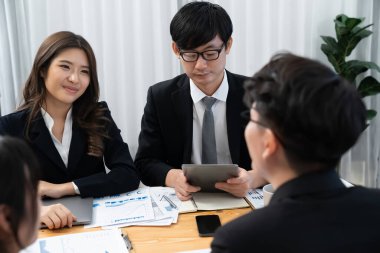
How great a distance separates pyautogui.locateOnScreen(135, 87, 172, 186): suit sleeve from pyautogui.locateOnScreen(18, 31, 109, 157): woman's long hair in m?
0.21

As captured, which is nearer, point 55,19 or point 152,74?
point 55,19

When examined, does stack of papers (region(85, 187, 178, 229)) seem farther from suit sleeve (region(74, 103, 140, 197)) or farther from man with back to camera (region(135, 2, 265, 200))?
man with back to camera (region(135, 2, 265, 200))

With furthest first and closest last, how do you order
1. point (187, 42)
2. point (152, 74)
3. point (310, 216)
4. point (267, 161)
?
1. point (152, 74)
2. point (187, 42)
3. point (267, 161)
4. point (310, 216)

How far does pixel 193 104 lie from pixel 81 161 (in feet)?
2.04

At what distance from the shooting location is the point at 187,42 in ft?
5.65

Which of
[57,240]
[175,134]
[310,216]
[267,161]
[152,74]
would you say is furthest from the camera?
[152,74]

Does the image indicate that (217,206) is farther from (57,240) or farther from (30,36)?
(30,36)

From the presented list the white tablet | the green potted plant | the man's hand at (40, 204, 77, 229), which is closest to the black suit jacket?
the white tablet

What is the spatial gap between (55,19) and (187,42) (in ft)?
4.63

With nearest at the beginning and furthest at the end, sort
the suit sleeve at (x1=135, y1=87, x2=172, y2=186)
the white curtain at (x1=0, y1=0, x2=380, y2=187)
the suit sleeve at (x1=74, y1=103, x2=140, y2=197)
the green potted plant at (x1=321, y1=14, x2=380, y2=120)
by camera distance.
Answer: the suit sleeve at (x1=74, y1=103, x2=140, y2=197), the suit sleeve at (x1=135, y1=87, x2=172, y2=186), the white curtain at (x1=0, y1=0, x2=380, y2=187), the green potted plant at (x1=321, y1=14, x2=380, y2=120)

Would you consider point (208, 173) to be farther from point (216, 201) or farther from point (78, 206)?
point (78, 206)

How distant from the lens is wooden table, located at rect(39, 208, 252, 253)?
1168 mm

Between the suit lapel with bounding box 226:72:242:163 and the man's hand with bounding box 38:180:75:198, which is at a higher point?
the suit lapel with bounding box 226:72:242:163

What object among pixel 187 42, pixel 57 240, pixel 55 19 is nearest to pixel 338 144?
pixel 57 240
